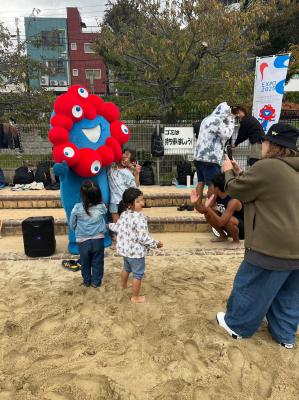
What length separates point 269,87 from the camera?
8633mm

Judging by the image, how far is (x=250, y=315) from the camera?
2.95m

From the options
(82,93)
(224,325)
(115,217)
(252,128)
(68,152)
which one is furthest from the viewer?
(252,128)

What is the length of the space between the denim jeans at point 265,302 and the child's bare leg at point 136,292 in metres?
1.03

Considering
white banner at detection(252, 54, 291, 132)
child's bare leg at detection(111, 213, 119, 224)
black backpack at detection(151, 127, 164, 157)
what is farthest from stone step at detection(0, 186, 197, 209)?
white banner at detection(252, 54, 291, 132)

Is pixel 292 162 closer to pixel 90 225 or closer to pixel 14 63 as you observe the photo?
pixel 90 225

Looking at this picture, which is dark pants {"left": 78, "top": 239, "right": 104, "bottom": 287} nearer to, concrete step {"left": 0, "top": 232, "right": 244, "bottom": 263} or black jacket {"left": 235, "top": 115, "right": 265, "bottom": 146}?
concrete step {"left": 0, "top": 232, "right": 244, "bottom": 263}

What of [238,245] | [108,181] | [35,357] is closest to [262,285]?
[35,357]

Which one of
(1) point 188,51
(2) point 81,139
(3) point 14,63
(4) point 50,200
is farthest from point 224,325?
(3) point 14,63

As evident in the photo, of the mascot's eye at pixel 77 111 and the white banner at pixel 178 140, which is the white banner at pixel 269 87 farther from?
the mascot's eye at pixel 77 111

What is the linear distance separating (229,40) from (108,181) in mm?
7352

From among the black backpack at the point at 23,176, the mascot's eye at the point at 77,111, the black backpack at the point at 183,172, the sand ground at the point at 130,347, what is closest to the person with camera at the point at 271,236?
the sand ground at the point at 130,347

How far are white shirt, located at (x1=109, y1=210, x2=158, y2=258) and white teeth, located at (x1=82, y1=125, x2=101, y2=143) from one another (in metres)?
1.62

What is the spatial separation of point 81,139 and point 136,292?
2252 mm

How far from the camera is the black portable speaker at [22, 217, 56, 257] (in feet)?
16.5
